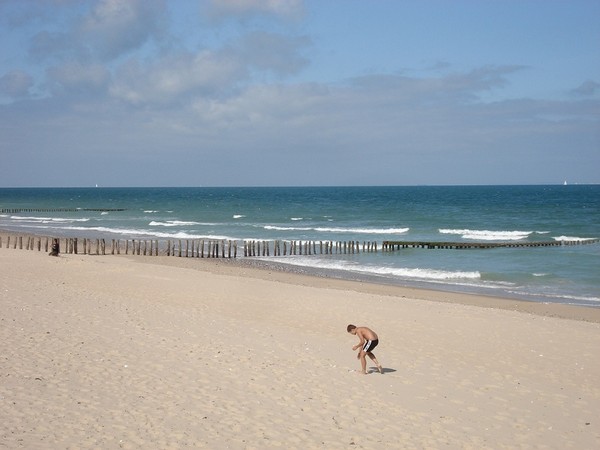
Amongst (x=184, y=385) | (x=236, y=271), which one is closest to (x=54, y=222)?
(x=236, y=271)

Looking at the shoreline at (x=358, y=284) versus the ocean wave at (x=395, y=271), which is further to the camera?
the ocean wave at (x=395, y=271)

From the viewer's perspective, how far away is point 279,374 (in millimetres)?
11414

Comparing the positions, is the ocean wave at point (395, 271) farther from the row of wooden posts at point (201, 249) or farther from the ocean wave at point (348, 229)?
the ocean wave at point (348, 229)

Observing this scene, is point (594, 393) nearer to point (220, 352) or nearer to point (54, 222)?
point (220, 352)

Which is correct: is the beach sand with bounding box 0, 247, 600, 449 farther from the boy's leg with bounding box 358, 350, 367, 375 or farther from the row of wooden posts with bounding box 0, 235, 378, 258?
the row of wooden posts with bounding box 0, 235, 378, 258

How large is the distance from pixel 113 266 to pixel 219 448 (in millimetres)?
21393

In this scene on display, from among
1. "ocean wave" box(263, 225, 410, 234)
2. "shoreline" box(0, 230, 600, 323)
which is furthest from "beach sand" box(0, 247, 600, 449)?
"ocean wave" box(263, 225, 410, 234)

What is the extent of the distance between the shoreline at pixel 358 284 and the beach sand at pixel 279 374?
1.39 m

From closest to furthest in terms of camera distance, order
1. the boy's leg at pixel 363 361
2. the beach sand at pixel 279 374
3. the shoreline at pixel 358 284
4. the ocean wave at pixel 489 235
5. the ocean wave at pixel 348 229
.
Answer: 1. the beach sand at pixel 279 374
2. the boy's leg at pixel 363 361
3. the shoreline at pixel 358 284
4. the ocean wave at pixel 489 235
5. the ocean wave at pixel 348 229

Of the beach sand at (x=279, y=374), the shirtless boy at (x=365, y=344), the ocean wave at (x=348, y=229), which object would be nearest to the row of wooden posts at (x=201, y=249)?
the ocean wave at (x=348, y=229)

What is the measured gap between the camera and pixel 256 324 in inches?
635

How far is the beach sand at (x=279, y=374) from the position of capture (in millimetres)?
8695

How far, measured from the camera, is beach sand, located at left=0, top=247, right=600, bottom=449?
870 cm

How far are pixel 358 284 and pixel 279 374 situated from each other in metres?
16.5
